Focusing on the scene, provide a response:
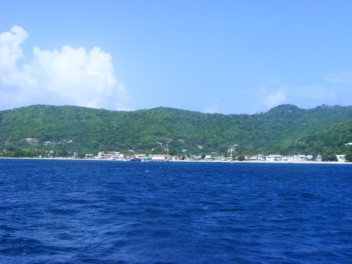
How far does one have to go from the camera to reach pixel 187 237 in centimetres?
2256

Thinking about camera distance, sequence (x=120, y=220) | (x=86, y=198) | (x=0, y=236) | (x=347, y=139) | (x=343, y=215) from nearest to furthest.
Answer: (x=0, y=236) < (x=120, y=220) < (x=343, y=215) < (x=86, y=198) < (x=347, y=139)

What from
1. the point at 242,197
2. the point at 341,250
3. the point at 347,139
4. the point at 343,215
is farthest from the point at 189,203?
the point at 347,139

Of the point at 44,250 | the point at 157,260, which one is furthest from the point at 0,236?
the point at 157,260

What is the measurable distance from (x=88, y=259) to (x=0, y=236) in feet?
21.0

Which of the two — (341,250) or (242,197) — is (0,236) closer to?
(341,250)

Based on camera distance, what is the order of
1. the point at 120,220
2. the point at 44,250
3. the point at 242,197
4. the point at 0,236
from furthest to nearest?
the point at 242,197
the point at 120,220
the point at 0,236
the point at 44,250

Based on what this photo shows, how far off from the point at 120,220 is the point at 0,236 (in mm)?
7427

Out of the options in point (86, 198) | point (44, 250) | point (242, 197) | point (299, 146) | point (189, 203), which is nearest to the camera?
point (44, 250)

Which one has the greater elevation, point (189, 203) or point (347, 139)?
point (347, 139)

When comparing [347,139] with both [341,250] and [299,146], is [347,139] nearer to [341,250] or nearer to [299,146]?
[299,146]

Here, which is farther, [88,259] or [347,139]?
[347,139]

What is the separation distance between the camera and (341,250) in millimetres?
20453

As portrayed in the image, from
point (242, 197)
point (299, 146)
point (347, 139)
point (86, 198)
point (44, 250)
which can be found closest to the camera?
point (44, 250)

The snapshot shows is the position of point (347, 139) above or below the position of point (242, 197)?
above
